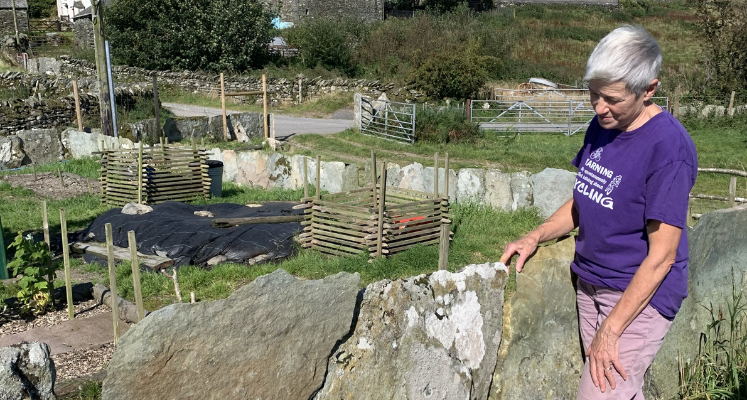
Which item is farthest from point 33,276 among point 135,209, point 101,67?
point 101,67

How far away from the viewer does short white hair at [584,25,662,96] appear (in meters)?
2.38

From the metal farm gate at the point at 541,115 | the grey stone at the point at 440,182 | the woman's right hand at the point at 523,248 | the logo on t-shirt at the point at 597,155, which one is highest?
the logo on t-shirt at the point at 597,155

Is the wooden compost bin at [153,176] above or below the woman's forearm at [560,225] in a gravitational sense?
below

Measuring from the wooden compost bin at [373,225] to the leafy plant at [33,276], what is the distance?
339 cm

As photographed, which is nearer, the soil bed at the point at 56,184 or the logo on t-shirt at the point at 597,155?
the logo on t-shirt at the point at 597,155

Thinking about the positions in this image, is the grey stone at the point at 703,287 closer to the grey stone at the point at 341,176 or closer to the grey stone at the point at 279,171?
the grey stone at the point at 341,176

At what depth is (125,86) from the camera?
A: 24828 millimetres

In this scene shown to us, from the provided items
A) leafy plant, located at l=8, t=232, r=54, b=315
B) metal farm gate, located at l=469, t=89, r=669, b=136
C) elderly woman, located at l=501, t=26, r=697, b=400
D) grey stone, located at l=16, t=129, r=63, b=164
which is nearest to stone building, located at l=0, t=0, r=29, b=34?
grey stone, located at l=16, t=129, r=63, b=164

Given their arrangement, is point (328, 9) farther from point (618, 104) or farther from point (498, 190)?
point (618, 104)

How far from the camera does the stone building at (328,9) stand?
45469 millimetres

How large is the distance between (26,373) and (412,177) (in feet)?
29.5

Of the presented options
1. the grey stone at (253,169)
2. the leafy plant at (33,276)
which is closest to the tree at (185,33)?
the grey stone at (253,169)

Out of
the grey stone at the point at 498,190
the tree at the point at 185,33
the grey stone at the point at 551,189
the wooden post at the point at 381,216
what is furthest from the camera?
the tree at the point at 185,33

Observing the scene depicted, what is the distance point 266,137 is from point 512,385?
59.7 ft
